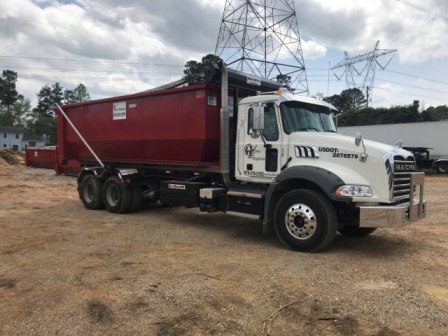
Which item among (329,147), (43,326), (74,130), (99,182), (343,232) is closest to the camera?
(43,326)

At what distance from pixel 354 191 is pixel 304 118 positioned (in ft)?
6.26

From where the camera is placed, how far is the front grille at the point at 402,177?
7051 mm

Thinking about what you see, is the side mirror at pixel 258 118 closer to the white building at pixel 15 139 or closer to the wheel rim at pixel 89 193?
the wheel rim at pixel 89 193

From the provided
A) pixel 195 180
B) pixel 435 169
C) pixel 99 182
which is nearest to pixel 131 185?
pixel 99 182

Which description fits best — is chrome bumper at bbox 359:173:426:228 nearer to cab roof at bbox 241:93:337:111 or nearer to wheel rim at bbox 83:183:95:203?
cab roof at bbox 241:93:337:111

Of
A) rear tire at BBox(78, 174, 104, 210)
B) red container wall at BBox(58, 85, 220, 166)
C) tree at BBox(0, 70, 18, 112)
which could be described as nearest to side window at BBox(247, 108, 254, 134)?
red container wall at BBox(58, 85, 220, 166)

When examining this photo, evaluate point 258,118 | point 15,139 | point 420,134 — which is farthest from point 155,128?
point 15,139

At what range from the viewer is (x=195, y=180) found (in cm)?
969

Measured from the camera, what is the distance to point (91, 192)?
1219cm

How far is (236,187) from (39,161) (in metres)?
26.1

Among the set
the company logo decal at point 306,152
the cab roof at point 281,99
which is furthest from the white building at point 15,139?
→ the company logo decal at point 306,152

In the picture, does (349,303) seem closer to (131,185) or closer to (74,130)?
(131,185)

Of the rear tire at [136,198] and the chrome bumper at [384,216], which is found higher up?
the chrome bumper at [384,216]

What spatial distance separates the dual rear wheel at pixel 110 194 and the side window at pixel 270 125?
4509 mm
